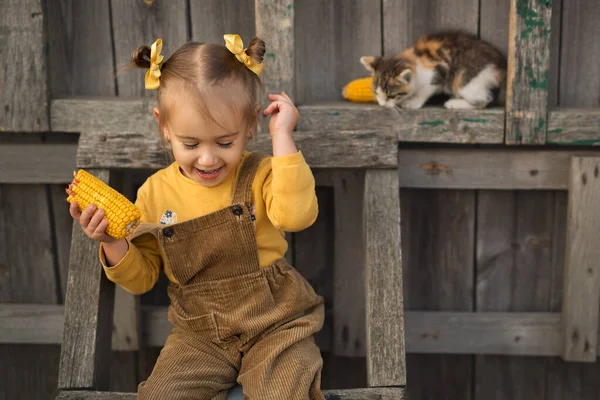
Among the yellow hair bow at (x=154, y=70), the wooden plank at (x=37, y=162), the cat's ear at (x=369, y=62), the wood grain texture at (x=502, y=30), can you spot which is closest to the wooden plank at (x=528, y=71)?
the wood grain texture at (x=502, y=30)

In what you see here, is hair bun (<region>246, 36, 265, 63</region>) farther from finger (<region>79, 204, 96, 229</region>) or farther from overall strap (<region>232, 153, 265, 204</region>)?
finger (<region>79, 204, 96, 229</region>)

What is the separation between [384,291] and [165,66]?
2.74 ft

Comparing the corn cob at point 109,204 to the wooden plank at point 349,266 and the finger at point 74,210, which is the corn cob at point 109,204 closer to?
the finger at point 74,210

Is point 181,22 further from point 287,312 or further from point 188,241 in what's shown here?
point 287,312

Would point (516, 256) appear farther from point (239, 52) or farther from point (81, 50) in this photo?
point (81, 50)

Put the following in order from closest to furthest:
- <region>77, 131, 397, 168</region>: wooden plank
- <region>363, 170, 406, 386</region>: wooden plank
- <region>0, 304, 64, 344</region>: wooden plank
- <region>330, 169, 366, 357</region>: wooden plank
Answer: <region>363, 170, 406, 386</region>: wooden plank < <region>77, 131, 397, 168</region>: wooden plank < <region>330, 169, 366, 357</region>: wooden plank < <region>0, 304, 64, 344</region>: wooden plank

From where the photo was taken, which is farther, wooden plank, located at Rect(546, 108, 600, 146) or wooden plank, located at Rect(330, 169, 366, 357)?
wooden plank, located at Rect(330, 169, 366, 357)

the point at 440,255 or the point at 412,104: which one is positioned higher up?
the point at 412,104

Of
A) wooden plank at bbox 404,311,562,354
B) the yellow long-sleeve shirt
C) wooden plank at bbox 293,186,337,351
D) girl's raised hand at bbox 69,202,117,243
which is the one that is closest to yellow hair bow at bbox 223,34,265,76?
the yellow long-sleeve shirt

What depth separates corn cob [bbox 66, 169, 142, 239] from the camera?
1.72 m

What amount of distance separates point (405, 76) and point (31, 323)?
157 cm

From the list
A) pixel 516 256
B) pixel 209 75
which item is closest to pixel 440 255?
pixel 516 256

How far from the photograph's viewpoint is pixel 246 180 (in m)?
1.90

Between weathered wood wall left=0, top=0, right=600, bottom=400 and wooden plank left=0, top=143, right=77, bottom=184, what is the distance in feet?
0.12
